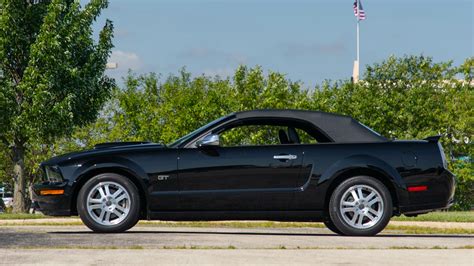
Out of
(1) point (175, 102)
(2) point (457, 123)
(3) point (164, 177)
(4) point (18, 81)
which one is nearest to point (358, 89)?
(2) point (457, 123)

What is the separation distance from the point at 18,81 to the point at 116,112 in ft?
102

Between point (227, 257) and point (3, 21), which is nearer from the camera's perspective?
point (227, 257)

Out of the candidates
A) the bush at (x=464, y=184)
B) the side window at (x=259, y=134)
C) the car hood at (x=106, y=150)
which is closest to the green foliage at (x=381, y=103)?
the bush at (x=464, y=184)

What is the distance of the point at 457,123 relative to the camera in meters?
51.1

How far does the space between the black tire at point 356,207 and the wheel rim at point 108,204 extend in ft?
7.90

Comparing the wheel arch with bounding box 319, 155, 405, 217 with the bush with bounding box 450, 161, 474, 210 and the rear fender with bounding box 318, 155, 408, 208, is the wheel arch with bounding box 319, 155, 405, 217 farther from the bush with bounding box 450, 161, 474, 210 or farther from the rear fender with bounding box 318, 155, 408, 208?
the bush with bounding box 450, 161, 474, 210

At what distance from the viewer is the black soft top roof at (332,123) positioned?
426 inches

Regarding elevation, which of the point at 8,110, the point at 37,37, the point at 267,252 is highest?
the point at 37,37

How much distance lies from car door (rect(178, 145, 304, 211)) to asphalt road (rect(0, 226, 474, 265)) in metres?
0.41

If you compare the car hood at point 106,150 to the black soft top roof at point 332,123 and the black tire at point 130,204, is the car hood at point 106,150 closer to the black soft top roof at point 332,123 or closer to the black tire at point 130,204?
the black tire at point 130,204

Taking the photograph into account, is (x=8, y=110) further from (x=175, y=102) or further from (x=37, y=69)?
(x=175, y=102)

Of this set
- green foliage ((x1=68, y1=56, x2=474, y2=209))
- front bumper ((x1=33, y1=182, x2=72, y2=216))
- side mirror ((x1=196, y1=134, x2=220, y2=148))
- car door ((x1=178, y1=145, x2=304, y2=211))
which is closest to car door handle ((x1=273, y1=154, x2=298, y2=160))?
car door ((x1=178, y1=145, x2=304, y2=211))

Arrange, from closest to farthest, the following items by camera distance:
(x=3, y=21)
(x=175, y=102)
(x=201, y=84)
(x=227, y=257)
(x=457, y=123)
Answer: (x=227, y=257) → (x=3, y=21) → (x=457, y=123) → (x=175, y=102) → (x=201, y=84)

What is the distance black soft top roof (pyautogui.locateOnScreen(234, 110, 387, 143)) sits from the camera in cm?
1082
